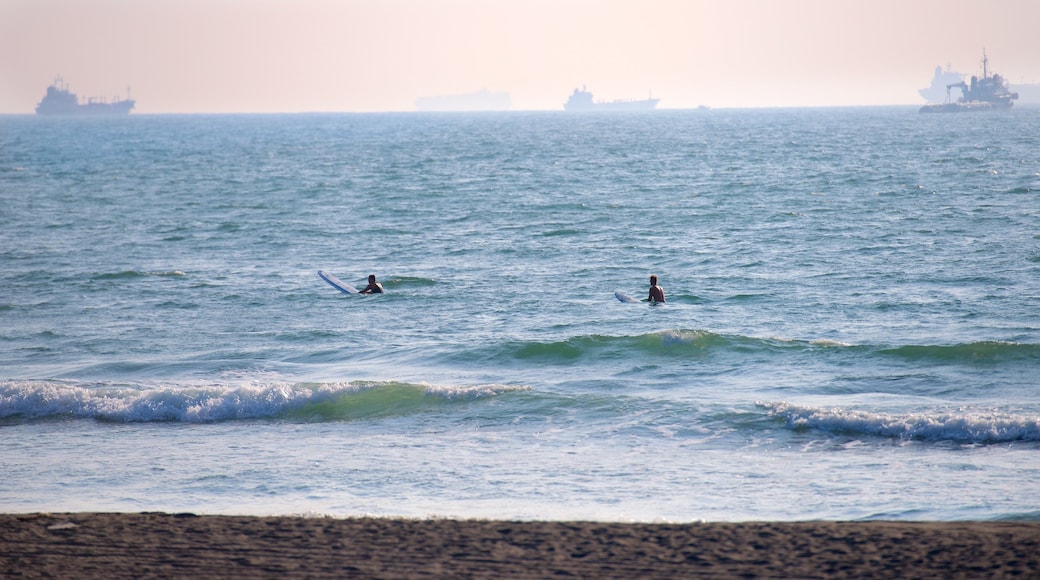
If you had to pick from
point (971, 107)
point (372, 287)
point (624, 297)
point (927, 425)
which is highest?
point (971, 107)

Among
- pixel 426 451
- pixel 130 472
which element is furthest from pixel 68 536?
pixel 426 451

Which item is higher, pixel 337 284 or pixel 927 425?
pixel 337 284

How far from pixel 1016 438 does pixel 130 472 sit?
38.8 ft

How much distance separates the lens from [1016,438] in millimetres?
13609

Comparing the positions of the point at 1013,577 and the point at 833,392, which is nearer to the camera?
the point at 1013,577

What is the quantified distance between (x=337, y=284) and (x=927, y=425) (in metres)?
17.8

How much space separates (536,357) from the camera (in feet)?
67.5

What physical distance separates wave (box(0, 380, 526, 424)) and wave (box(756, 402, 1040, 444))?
204 inches

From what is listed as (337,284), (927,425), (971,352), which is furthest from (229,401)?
(971,352)

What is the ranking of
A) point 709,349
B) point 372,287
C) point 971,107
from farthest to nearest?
1. point 971,107
2. point 372,287
3. point 709,349

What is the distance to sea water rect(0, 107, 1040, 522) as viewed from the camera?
12078mm

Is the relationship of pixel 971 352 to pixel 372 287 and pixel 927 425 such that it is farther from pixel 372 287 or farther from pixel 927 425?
pixel 372 287

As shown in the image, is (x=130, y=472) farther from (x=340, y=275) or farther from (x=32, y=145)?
(x=32, y=145)

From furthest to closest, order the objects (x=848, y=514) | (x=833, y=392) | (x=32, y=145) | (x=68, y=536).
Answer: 1. (x=32, y=145)
2. (x=833, y=392)
3. (x=848, y=514)
4. (x=68, y=536)
